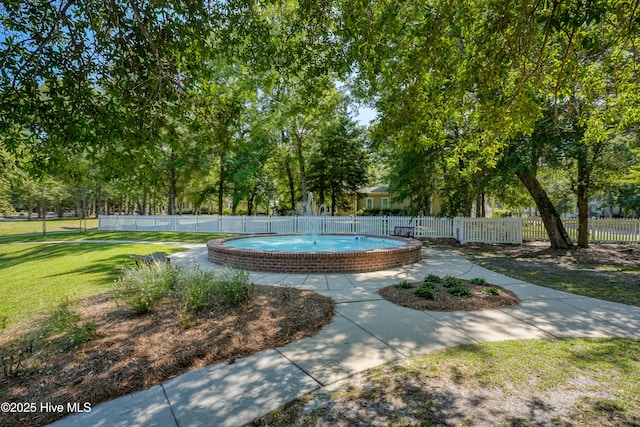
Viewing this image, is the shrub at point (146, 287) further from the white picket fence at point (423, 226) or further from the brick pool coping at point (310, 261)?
the white picket fence at point (423, 226)

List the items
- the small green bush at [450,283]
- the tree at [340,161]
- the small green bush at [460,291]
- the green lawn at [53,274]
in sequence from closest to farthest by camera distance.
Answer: the green lawn at [53,274] → the small green bush at [460,291] → the small green bush at [450,283] → the tree at [340,161]

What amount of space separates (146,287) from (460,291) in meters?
5.33

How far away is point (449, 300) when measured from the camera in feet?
16.8

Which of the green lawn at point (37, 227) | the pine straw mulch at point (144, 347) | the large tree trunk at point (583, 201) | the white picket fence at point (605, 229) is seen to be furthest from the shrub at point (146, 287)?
the green lawn at point (37, 227)

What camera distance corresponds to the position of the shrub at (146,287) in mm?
4258

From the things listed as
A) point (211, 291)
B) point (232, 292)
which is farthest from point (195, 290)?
point (232, 292)

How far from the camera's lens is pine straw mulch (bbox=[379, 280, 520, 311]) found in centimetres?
490

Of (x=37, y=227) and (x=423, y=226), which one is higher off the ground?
(x=423, y=226)

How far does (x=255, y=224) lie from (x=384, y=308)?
43.9ft

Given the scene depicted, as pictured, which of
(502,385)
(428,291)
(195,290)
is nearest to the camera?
(502,385)

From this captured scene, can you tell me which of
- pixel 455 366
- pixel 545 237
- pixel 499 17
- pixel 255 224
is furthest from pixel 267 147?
pixel 455 366

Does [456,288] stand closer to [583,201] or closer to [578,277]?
[578,277]

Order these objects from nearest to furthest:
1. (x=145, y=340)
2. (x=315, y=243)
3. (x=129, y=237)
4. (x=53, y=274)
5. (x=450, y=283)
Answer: (x=145, y=340), (x=450, y=283), (x=53, y=274), (x=315, y=243), (x=129, y=237)

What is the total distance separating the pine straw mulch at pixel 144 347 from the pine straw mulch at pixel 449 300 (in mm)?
1349
